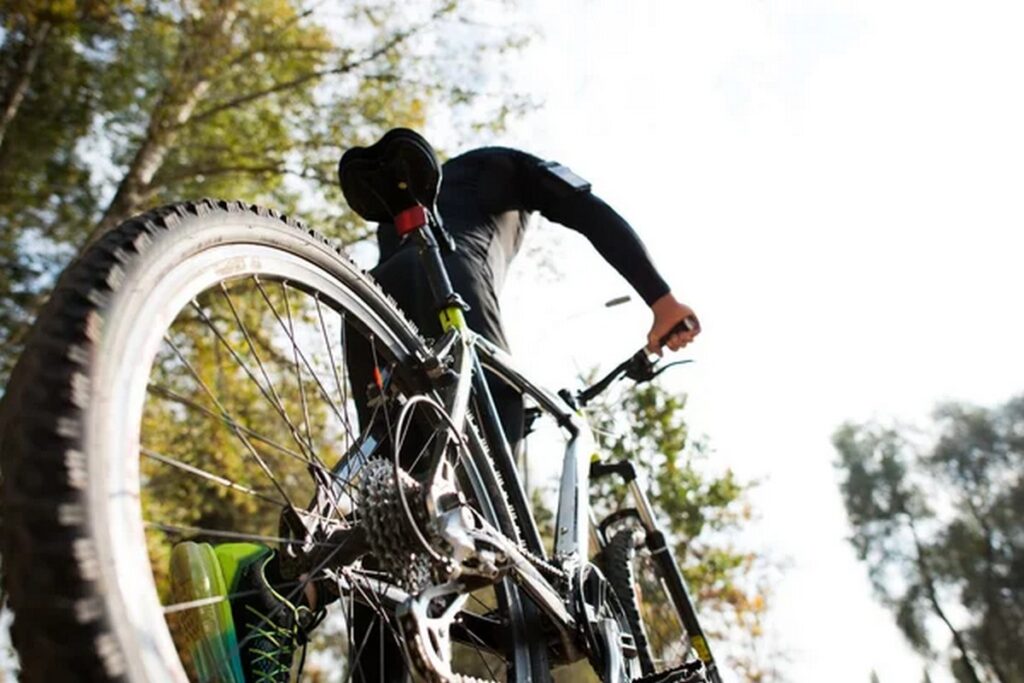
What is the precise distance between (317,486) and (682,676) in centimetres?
96

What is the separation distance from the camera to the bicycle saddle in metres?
1.77

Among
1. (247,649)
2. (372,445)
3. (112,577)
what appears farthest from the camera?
(372,445)

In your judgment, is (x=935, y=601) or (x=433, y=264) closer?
(x=433, y=264)

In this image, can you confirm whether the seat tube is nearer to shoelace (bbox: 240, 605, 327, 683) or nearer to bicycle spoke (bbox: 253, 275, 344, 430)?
bicycle spoke (bbox: 253, 275, 344, 430)

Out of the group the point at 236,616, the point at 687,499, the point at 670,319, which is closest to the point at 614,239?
the point at 670,319

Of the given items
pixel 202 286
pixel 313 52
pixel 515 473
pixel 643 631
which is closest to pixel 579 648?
pixel 515 473

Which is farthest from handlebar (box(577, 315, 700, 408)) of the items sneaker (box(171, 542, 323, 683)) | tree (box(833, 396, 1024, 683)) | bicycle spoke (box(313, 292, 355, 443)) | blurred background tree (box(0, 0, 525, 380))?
tree (box(833, 396, 1024, 683))

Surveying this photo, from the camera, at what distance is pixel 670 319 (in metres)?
2.48

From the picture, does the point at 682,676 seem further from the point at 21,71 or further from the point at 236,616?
the point at 21,71

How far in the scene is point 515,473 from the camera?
6.23ft

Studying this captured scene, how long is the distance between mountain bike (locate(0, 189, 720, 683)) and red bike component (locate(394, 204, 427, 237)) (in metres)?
0.02

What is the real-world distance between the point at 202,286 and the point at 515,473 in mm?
1012

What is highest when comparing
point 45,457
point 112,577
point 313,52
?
point 313,52

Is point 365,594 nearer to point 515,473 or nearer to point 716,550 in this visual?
point 515,473
